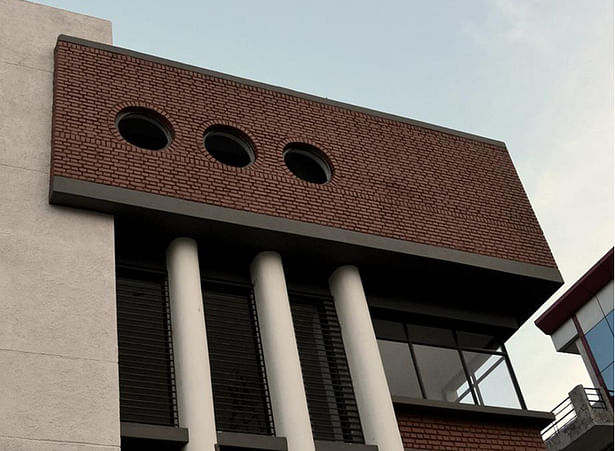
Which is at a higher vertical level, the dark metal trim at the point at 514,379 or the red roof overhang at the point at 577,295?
the red roof overhang at the point at 577,295

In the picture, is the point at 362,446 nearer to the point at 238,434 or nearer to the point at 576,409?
the point at 238,434

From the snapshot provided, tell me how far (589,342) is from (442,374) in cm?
1832

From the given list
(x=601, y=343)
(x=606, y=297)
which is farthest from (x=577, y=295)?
(x=601, y=343)

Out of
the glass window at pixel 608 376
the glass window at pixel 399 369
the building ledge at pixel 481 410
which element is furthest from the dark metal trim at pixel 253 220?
the glass window at pixel 608 376

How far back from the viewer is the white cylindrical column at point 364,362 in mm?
13773

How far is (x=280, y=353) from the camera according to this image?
13742 millimetres

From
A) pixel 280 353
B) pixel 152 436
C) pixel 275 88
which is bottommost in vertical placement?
pixel 152 436

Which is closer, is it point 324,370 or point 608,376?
point 324,370

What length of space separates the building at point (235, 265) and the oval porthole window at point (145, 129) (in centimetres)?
3

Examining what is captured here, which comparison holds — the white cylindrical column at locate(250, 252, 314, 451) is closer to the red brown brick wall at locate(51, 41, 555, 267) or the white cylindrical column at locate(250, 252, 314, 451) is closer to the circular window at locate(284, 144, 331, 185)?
the red brown brick wall at locate(51, 41, 555, 267)

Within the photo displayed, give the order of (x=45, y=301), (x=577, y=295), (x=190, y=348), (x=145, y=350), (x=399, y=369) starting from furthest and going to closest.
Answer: (x=577, y=295) → (x=399, y=369) → (x=145, y=350) → (x=190, y=348) → (x=45, y=301)

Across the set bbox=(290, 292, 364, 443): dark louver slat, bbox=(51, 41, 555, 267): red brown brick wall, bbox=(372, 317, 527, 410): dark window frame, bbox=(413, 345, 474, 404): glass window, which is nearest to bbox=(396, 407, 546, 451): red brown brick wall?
bbox=(372, 317, 527, 410): dark window frame

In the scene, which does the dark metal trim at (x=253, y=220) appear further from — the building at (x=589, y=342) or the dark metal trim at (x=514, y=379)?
the building at (x=589, y=342)

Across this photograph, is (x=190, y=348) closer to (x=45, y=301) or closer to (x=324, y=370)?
(x=45, y=301)
